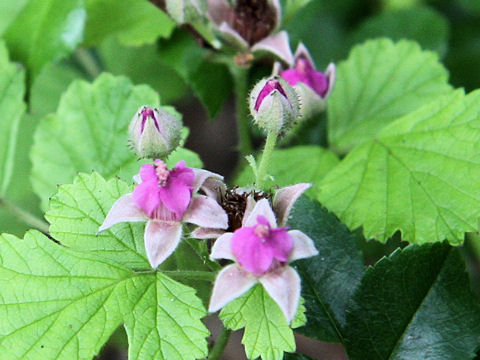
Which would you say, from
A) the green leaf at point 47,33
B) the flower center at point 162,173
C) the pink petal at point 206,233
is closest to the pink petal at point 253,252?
the pink petal at point 206,233

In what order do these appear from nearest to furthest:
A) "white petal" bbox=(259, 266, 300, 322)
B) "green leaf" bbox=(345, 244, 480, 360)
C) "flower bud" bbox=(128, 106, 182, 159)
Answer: "white petal" bbox=(259, 266, 300, 322) → "flower bud" bbox=(128, 106, 182, 159) → "green leaf" bbox=(345, 244, 480, 360)

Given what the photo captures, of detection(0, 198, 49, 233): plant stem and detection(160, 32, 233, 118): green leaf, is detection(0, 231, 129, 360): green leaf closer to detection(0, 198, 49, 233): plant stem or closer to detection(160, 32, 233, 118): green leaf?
detection(0, 198, 49, 233): plant stem

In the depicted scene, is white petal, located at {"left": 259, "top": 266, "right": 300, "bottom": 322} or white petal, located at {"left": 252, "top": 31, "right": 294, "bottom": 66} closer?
white petal, located at {"left": 259, "top": 266, "right": 300, "bottom": 322}

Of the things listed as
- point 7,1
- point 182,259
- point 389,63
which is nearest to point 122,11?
point 7,1

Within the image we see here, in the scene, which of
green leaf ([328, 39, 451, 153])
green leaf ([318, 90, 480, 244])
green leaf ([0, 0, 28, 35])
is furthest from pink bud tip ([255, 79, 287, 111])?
green leaf ([0, 0, 28, 35])

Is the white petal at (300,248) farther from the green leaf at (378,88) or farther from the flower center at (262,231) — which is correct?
the green leaf at (378,88)

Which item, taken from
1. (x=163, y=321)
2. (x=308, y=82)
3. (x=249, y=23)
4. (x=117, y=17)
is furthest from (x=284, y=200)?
(x=117, y=17)
